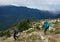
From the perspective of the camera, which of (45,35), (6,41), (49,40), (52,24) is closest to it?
(49,40)

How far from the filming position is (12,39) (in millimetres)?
31812

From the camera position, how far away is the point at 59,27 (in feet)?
109

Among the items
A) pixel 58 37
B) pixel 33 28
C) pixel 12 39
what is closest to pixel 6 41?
pixel 12 39

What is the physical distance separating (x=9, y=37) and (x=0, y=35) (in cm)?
302

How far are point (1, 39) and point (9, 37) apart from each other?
1103 millimetres

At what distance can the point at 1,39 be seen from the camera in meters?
33.8

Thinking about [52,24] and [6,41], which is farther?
[52,24]

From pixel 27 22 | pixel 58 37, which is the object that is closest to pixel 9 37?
pixel 27 22

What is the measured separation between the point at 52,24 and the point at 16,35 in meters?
6.37

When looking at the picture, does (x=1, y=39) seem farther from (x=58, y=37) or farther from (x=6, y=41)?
(x=58, y=37)

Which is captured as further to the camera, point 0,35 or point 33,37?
point 0,35

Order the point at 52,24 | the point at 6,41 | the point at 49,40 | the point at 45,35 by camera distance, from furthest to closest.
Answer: the point at 52,24 < the point at 6,41 < the point at 45,35 < the point at 49,40

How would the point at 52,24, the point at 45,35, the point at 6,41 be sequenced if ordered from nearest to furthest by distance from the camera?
the point at 45,35 → the point at 6,41 → the point at 52,24

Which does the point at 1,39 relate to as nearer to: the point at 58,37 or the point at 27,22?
the point at 27,22
